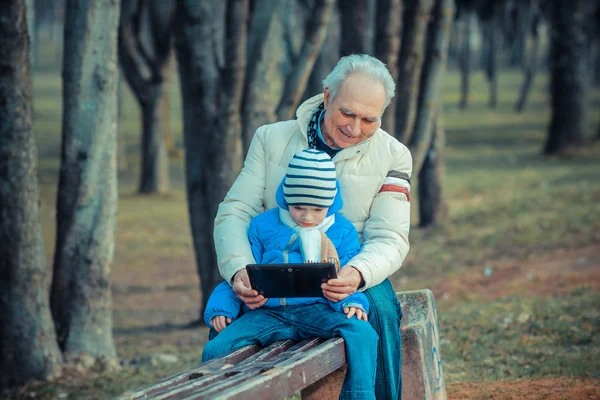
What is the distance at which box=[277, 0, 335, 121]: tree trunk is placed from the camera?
8289mm

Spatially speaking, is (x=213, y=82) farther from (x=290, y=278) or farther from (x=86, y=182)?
(x=290, y=278)

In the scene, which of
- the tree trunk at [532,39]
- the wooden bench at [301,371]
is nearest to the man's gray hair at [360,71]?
the wooden bench at [301,371]

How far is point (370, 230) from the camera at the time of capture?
4234mm

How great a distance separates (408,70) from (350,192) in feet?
19.2

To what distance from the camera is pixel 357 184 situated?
4238mm

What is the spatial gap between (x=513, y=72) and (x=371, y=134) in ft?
207

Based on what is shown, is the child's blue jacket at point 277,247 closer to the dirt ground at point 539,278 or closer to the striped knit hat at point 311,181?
the striped knit hat at point 311,181

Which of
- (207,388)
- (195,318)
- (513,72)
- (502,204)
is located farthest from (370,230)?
(513,72)

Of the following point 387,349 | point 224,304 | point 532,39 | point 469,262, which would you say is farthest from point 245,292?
point 532,39

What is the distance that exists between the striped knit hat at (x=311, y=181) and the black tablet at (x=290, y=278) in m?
0.32

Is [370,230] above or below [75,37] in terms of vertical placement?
below

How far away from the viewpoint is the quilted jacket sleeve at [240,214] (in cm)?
411

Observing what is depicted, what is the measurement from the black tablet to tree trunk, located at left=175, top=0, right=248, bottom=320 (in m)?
4.14

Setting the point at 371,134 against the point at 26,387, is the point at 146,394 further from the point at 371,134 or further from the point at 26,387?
the point at 26,387
